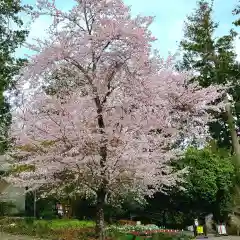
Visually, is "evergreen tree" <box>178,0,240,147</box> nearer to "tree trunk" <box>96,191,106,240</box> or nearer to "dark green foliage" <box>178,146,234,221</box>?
"dark green foliage" <box>178,146,234,221</box>

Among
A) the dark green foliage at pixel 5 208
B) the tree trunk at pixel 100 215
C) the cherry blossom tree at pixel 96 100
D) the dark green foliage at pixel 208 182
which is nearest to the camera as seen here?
the cherry blossom tree at pixel 96 100

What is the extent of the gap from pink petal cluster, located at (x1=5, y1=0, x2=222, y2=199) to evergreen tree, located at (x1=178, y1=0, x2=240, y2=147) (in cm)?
1777

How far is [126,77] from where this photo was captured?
9.16 m

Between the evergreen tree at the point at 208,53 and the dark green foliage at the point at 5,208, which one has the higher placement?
the evergreen tree at the point at 208,53

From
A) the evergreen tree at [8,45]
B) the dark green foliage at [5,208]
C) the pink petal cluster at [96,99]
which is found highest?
the evergreen tree at [8,45]

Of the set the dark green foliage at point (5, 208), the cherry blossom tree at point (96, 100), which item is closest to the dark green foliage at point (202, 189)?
the cherry blossom tree at point (96, 100)

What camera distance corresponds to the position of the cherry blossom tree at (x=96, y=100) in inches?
344

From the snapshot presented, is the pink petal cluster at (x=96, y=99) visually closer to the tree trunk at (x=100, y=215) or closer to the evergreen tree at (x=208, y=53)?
the tree trunk at (x=100, y=215)

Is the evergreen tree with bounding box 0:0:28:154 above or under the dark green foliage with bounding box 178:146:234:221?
above

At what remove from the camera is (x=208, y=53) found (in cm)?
2809

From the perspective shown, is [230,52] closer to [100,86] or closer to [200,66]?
[200,66]

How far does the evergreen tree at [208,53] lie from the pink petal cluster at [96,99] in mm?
17771

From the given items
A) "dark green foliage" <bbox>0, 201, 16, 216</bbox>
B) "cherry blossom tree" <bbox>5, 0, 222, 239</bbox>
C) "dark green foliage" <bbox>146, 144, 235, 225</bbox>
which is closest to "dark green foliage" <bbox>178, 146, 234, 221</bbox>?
"dark green foliage" <bbox>146, 144, 235, 225</bbox>

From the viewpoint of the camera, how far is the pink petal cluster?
875 cm
